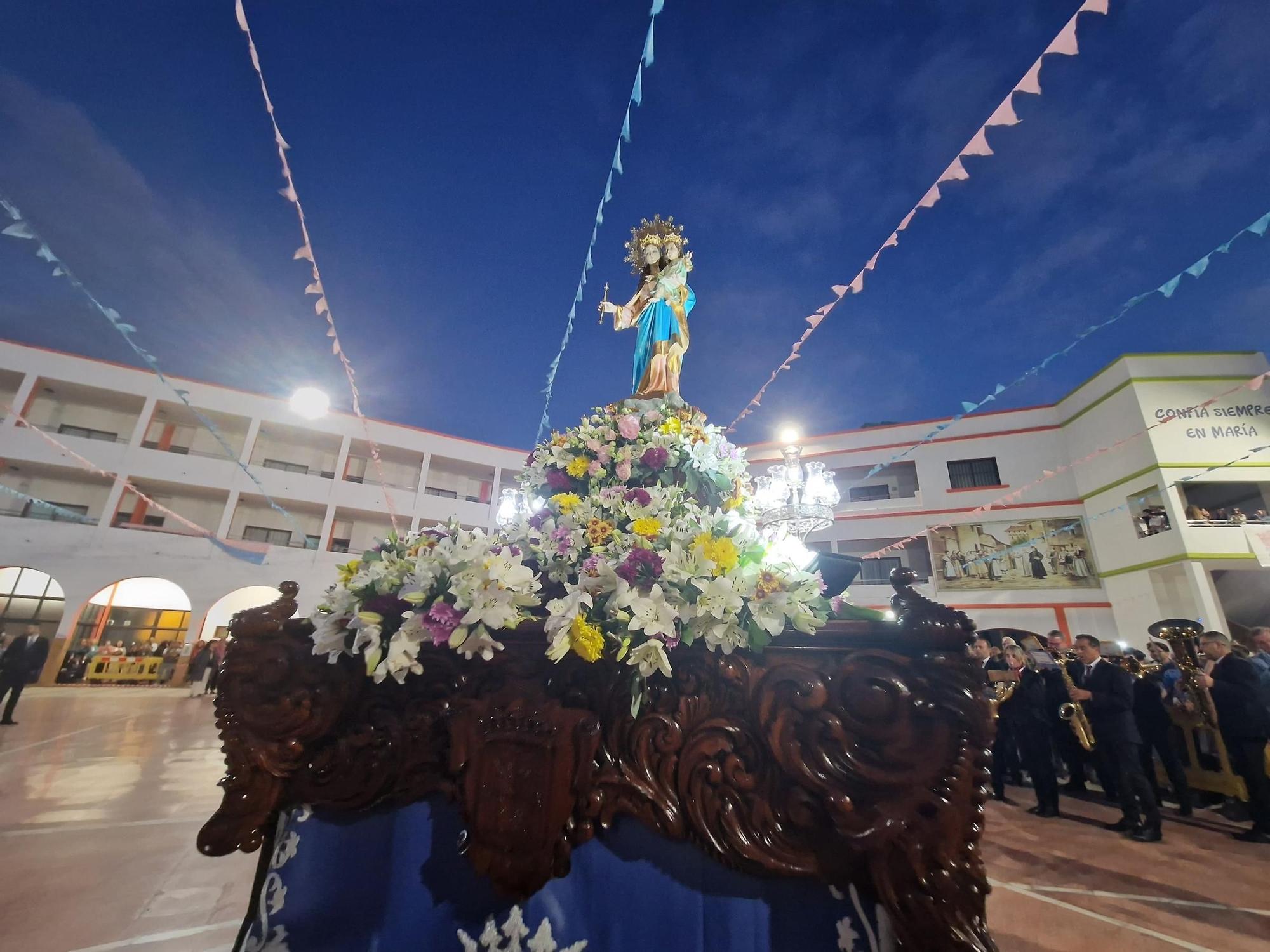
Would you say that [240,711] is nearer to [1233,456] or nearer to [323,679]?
[323,679]

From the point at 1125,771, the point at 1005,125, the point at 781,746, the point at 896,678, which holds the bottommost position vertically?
the point at 1125,771

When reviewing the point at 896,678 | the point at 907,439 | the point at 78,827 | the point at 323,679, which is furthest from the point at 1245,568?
the point at 78,827

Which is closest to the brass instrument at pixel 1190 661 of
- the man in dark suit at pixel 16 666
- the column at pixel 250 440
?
the man in dark suit at pixel 16 666

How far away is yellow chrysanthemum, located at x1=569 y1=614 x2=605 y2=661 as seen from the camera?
1.34m

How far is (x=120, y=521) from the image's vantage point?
14.2 metres

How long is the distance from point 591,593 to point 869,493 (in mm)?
16276

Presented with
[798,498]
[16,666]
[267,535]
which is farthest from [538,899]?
[267,535]

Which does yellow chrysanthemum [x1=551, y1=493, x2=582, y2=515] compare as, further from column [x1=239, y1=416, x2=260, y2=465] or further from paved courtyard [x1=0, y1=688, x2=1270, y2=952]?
column [x1=239, y1=416, x2=260, y2=465]

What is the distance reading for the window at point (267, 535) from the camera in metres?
15.8

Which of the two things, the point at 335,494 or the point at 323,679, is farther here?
the point at 335,494

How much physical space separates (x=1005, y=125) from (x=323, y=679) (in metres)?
4.25

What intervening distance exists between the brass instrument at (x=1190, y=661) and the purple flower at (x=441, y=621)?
6695mm

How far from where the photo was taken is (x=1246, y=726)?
3.92 m

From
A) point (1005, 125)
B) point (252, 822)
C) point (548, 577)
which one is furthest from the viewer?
point (1005, 125)
